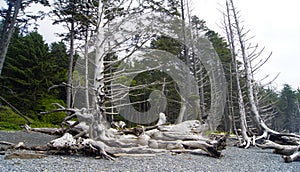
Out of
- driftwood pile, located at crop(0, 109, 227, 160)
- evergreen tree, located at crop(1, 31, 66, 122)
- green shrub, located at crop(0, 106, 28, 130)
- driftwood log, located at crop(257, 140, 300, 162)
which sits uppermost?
evergreen tree, located at crop(1, 31, 66, 122)

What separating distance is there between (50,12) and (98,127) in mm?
7178

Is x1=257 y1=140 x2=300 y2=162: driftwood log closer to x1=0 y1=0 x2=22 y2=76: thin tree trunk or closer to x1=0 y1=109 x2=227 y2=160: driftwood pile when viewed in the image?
x1=0 y1=109 x2=227 y2=160: driftwood pile

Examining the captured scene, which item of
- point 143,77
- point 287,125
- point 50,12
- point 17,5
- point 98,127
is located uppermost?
point 50,12

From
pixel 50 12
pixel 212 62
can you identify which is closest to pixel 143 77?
pixel 212 62

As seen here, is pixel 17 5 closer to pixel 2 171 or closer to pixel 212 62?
pixel 2 171

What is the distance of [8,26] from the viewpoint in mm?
6621

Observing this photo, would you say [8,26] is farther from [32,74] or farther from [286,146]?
[286,146]

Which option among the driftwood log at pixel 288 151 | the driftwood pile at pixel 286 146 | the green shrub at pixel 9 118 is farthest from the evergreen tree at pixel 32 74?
the driftwood log at pixel 288 151

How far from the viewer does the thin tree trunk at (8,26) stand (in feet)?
19.6

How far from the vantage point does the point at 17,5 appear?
20.3 feet

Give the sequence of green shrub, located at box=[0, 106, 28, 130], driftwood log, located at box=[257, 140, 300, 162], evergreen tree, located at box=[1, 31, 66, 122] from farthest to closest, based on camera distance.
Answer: evergreen tree, located at box=[1, 31, 66, 122], green shrub, located at box=[0, 106, 28, 130], driftwood log, located at box=[257, 140, 300, 162]

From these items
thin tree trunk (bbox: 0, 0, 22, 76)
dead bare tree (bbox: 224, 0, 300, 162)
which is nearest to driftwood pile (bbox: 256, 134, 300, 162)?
dead bare tree (bbox: 224, 0, 300, 162)

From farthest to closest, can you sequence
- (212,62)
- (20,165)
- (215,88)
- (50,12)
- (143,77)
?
(143,77) → (212,62) → (215,88) → (50,12) → (20,165)

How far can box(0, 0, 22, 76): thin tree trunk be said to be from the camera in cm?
598
